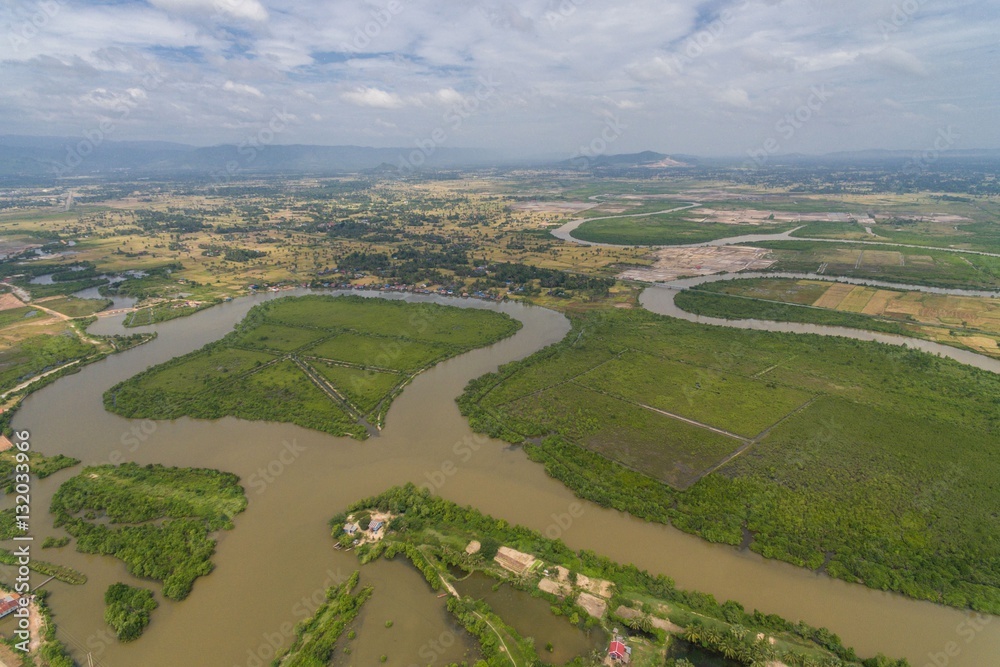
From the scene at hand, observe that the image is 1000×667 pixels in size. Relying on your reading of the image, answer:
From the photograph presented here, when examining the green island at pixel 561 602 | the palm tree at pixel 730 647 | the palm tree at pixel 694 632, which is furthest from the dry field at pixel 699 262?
the palm tree at pixel 730 647

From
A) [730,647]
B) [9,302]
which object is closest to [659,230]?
[730,647]

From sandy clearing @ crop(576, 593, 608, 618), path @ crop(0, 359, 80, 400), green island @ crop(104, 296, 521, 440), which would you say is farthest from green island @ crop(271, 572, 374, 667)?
path @ crop(0, 359, 80, 400)

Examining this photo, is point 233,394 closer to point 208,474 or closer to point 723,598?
point 208,474

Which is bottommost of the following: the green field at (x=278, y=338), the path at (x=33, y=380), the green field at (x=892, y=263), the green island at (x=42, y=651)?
the green island at (x=42, y=651)

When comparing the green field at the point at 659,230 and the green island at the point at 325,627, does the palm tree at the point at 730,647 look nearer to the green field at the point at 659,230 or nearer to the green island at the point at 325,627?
the green island at the point at 325,627

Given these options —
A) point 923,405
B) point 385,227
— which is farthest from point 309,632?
point 385,227

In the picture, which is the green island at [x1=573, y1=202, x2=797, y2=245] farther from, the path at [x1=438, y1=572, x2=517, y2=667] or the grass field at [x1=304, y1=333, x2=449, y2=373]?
the path at [x1=438, y1=572, x2=517, y2=667]
